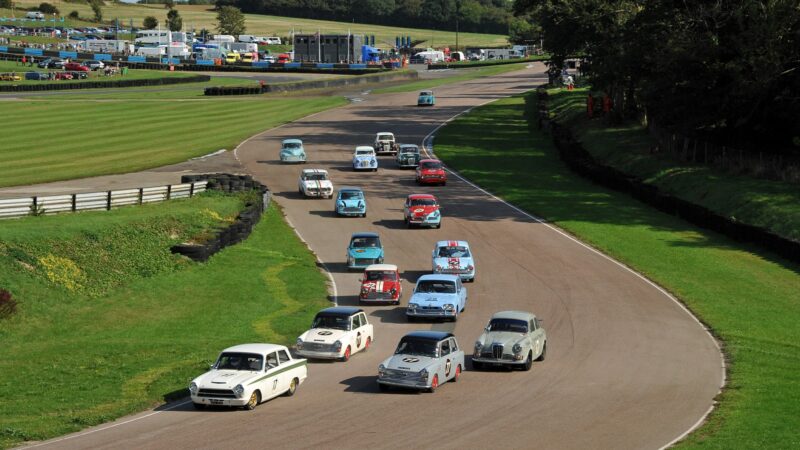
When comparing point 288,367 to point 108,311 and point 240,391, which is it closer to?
point 240,391

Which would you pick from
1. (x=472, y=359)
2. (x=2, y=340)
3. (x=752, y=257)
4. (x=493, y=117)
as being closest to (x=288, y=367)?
(x=472, y=359)

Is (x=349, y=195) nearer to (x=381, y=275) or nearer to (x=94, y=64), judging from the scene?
(x=381, y=275)

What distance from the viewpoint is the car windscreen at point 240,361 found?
2589 cm

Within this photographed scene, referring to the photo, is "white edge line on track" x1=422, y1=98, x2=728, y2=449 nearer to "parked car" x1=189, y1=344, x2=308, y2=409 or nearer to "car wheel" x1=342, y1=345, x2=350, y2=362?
"parked car" x1=189, y1=344, x2=308, y2=409

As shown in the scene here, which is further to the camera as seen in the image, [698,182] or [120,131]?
[120,131]

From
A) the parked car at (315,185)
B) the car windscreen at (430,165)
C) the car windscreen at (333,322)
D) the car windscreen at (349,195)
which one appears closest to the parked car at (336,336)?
the car windscreen at (333,322)

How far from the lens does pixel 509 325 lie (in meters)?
30.9

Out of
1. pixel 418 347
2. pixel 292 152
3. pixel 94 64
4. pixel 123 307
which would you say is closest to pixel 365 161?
pixel 292 152

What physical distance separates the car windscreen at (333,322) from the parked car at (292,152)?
42648 mm

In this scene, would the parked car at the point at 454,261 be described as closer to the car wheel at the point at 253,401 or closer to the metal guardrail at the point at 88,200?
the metal guardrail at the point at 88,200

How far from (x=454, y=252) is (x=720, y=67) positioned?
26121mm

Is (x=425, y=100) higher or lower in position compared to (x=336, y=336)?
higher

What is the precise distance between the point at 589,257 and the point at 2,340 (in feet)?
84.1

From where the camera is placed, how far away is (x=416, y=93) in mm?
128000
